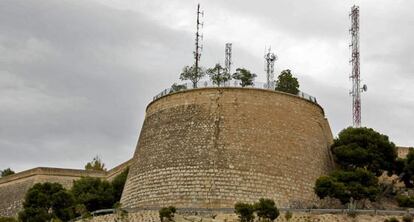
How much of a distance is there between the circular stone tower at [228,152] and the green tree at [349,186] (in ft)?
4.49

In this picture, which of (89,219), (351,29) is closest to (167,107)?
(89,219)

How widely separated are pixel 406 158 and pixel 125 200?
11.6 m

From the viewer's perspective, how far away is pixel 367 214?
3042 cm

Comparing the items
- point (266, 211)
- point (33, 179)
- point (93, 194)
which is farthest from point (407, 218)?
point (33, 179)

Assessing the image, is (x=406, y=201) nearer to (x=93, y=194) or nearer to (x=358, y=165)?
(x=358, y=165)

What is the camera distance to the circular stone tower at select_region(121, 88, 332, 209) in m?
33.2

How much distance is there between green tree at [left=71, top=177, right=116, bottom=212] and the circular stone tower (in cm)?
168

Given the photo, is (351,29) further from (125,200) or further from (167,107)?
(125,200)

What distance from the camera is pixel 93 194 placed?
37656 mm

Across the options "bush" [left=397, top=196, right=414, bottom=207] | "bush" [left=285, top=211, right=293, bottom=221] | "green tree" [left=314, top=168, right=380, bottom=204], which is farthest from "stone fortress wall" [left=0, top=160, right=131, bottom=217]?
"bush" [left=397, top=196, right=414, bottom=207]

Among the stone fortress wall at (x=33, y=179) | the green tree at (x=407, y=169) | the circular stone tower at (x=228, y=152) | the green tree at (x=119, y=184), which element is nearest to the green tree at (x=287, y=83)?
the circular stone tower at (x=228, y=152)

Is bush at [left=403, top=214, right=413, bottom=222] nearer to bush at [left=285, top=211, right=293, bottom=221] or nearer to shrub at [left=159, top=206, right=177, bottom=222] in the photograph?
bush at [left=285, top=211, right=293, bottom=221]

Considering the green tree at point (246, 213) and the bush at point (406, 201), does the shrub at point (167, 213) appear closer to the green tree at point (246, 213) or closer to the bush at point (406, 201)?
the green tree at point (246, 213)

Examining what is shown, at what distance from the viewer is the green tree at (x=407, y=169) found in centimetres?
3469
